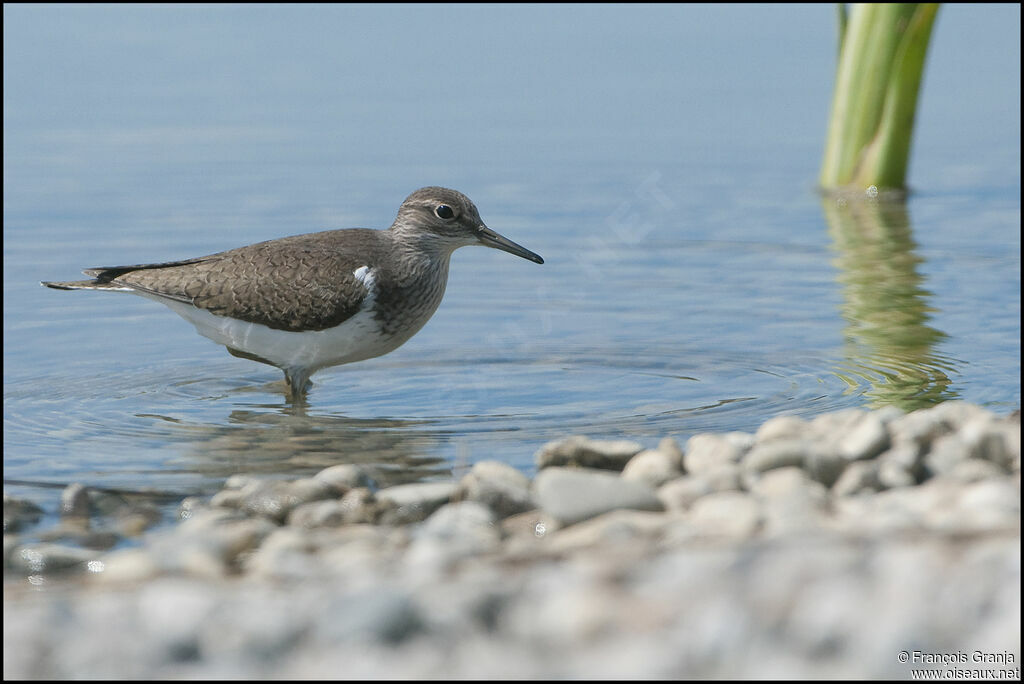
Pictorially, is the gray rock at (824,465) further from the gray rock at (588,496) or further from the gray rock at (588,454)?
the gray rock at (588,454)

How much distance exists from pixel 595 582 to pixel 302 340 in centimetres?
424

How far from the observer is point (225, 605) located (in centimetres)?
421

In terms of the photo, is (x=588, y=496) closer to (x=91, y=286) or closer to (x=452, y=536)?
(x=452, y=536)

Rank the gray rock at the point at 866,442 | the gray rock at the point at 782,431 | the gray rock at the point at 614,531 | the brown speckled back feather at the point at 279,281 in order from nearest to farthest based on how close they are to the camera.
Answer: the gray rock at the point at 614,531 < the gray rock at the point at 866,442 < the gray rock at the point at 782,431 < the brown speckled back feather at the point at 279,281

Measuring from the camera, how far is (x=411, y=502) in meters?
5.69

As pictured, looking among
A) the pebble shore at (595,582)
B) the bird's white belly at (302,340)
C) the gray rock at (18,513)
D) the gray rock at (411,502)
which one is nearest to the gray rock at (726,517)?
the pebble shore at (595,582)

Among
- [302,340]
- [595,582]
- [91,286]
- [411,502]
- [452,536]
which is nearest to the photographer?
[595,582]

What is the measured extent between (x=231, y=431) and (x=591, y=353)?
258cm

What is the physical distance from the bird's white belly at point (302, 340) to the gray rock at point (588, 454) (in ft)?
7.35

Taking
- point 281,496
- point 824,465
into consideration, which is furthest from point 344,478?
point 824,465

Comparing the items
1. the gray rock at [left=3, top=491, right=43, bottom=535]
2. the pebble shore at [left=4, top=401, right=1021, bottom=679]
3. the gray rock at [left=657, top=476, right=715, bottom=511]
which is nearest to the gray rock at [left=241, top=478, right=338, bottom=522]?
the pebble shore at [left=4, top=401, right=1021, bottom=679]

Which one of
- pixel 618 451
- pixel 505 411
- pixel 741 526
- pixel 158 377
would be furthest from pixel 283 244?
pixel 741 526

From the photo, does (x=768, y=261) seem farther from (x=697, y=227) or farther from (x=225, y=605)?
(x=225, y=605)

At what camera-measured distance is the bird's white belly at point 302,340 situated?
8.02m
